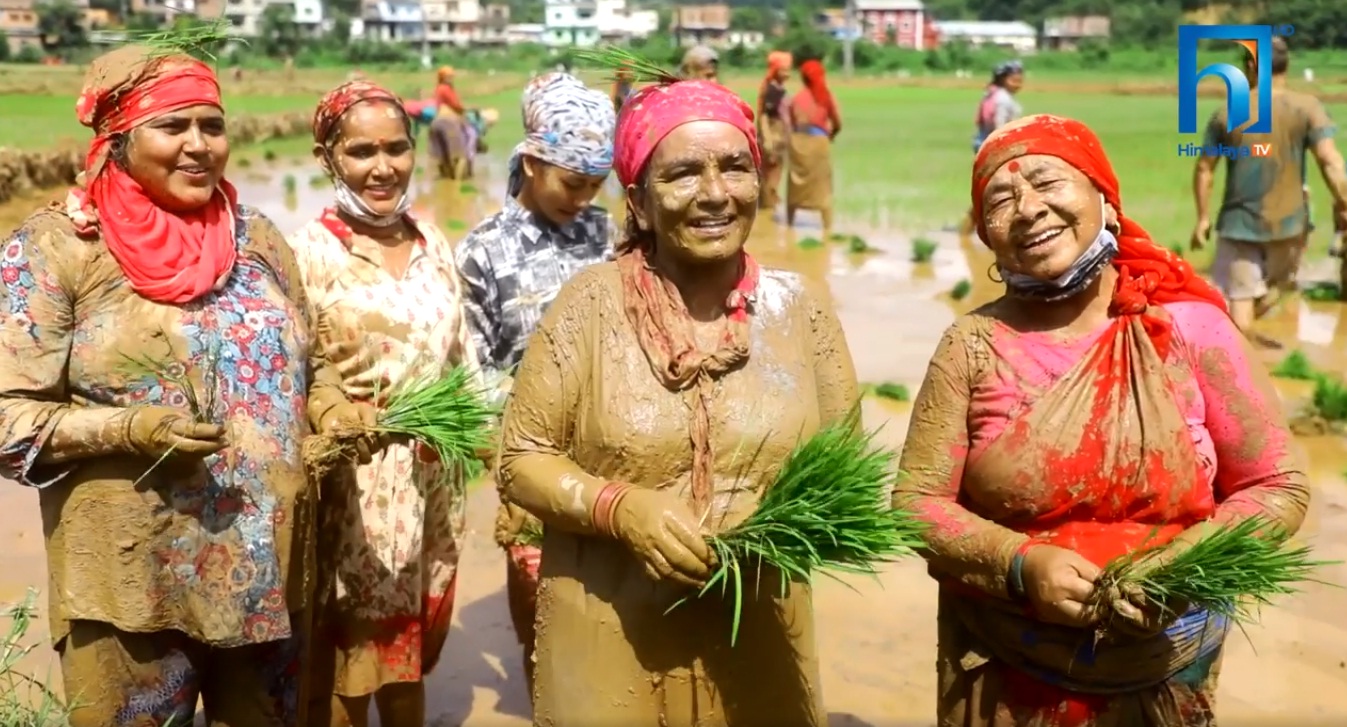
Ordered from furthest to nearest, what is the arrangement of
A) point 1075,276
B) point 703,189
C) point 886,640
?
point 886,640 → point 1075,276 → point 703,189

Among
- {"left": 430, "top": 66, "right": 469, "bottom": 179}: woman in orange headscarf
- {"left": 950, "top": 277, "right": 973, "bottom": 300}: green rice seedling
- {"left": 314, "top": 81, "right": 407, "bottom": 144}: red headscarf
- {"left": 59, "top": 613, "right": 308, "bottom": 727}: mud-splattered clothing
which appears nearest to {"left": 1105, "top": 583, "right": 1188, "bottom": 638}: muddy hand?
{"left": 59, "top": 613, "right": 308, "bottom": 727}: mud-splattered clothing

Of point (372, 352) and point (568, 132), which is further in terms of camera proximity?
point (568, 132)

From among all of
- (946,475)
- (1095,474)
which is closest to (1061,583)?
(1095,474)

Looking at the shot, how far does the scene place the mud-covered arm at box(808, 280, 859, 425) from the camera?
9.70 ft

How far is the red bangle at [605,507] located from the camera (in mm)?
2695

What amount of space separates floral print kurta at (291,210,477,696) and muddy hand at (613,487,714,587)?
1582 millimetres

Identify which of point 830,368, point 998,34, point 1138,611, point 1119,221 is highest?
point 998,34

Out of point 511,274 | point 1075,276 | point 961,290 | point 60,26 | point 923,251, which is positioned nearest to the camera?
point 1075,276

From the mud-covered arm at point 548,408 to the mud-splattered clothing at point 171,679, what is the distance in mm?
1119

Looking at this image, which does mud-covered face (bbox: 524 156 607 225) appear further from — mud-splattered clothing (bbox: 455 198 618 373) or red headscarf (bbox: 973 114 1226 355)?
red headscarf (bbox: 973 114 1226 355)

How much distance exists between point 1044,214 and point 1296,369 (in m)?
7.03

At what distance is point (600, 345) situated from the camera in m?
2.88

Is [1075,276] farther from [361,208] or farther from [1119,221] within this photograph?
[361,208]

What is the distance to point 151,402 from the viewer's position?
3.27m
